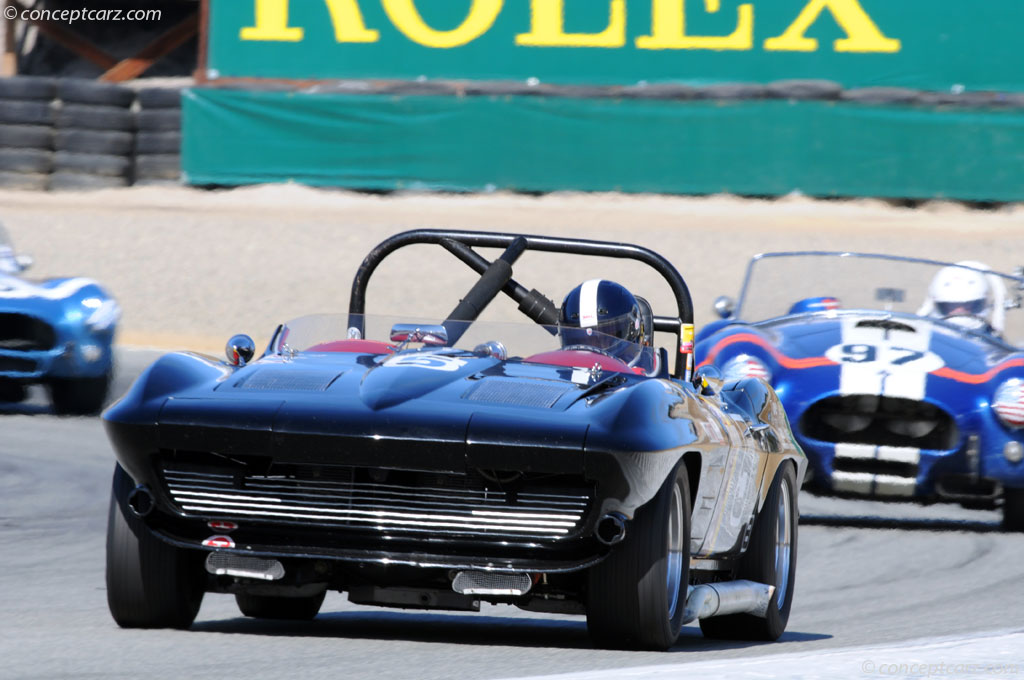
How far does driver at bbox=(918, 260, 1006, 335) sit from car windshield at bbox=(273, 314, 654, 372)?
493 cm

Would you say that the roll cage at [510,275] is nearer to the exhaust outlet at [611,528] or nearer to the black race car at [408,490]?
the black race car at [408,490]

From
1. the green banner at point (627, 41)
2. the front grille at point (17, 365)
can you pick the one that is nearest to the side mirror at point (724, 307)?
the front grille at point (17, 365)

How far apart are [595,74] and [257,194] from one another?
3.92 m

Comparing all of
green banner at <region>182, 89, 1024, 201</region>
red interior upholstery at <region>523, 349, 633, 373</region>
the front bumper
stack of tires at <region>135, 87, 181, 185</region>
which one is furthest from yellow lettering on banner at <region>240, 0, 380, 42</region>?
red interior upholstery at <region>523, 349, 633, 373</region>

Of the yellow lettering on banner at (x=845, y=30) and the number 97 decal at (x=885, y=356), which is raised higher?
the yellow lettering on banner at (x=845, y=30)

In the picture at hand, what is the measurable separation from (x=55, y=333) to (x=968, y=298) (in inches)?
199

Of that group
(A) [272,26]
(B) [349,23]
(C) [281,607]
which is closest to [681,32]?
(B) [349,23]

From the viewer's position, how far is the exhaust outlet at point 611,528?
173 inches

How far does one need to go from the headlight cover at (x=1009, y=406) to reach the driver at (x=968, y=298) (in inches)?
58.7

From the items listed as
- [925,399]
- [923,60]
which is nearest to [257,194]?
[923,60]

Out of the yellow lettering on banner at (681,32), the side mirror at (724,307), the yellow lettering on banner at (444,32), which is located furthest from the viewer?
the yellow lettering on banner at (444,32)

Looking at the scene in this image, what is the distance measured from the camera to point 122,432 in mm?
4555

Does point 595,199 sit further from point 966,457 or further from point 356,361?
point 356,361

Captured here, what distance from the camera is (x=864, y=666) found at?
13.5 ft
